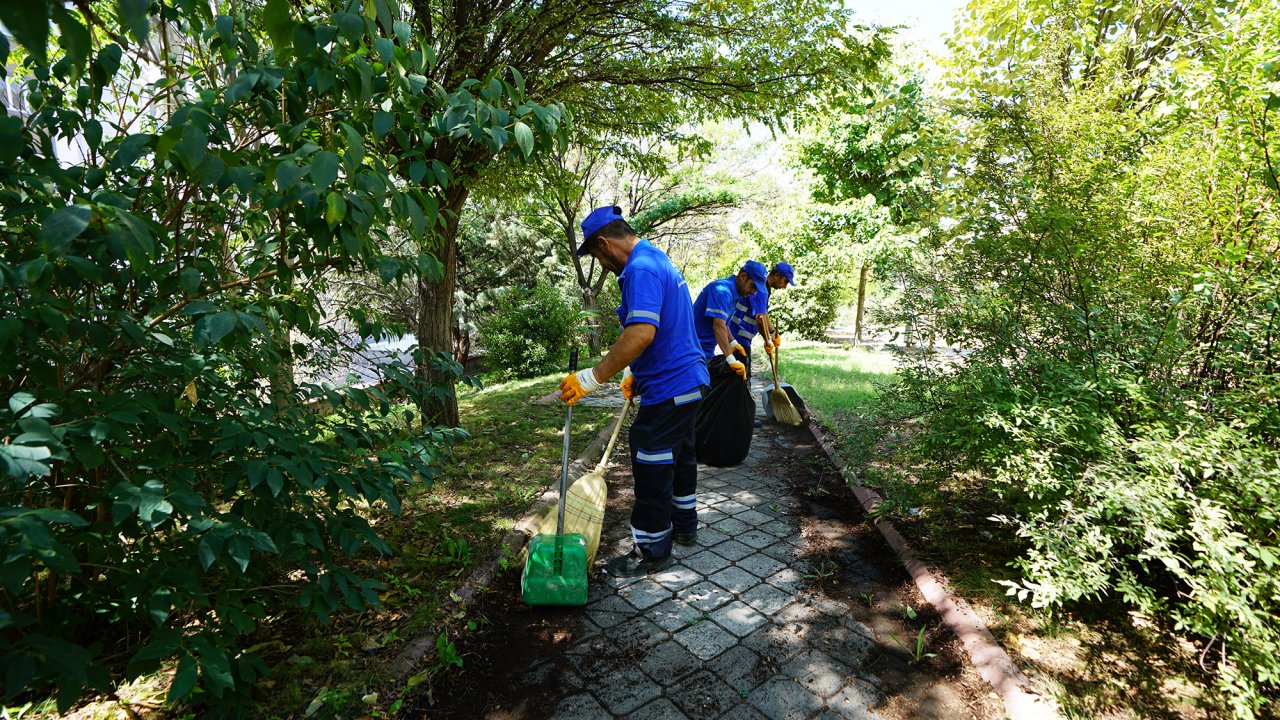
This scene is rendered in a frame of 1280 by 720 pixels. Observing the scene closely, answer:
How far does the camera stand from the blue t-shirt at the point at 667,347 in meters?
3.52

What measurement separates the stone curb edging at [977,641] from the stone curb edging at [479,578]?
238cm

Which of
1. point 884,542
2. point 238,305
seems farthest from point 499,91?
point 884,542

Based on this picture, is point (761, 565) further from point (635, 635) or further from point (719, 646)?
point (635, 635)

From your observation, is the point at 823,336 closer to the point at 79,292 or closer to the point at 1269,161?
the point at 1269,161

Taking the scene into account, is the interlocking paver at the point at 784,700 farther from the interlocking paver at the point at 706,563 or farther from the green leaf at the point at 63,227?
the green leaf at the point at 63,227

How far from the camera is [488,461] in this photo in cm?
548

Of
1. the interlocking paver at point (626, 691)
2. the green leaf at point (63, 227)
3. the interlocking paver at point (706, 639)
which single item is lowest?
the interlocking paver at point (706, 639)

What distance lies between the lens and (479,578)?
134 inches

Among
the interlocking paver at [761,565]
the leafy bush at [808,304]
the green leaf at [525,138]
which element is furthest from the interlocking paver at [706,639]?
the leafy bush at [808,304]

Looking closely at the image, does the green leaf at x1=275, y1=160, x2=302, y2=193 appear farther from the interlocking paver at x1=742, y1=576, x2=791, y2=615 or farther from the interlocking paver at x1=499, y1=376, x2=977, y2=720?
the interlocking paver at x1=742, y1=576, x2=791, y2=615

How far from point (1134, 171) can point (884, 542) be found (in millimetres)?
2584

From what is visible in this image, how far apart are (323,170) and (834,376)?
33.1 ft

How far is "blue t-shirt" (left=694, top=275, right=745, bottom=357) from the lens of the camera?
5789 millimetres

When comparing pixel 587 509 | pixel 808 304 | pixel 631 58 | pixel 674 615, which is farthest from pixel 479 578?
pixel 808 304
